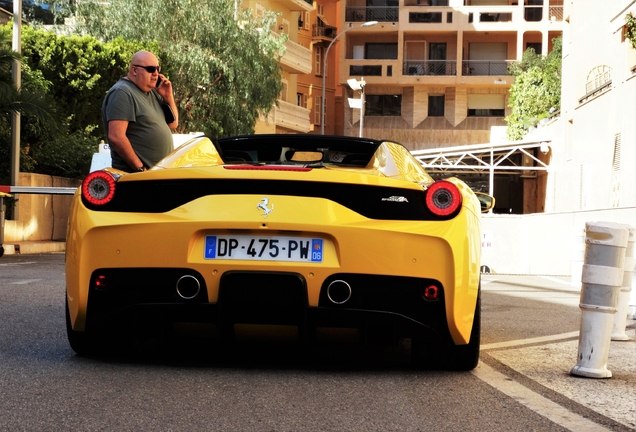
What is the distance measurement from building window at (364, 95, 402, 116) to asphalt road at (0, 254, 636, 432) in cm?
6626

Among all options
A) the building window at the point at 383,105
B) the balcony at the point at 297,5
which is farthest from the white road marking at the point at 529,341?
the building window at the point at 383,105

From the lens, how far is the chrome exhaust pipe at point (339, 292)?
562 centimetres

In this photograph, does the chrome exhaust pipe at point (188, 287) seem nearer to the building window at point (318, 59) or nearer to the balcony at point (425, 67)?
the balcony at point (425, 67)

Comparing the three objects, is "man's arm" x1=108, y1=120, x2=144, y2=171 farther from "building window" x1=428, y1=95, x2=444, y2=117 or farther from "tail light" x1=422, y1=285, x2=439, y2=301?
"building window" x1=428, y1=95, x2=444, y2=117

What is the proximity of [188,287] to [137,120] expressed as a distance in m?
2.94

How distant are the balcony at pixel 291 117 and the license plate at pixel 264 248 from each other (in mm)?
55663

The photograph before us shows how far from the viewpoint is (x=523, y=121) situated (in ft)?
187

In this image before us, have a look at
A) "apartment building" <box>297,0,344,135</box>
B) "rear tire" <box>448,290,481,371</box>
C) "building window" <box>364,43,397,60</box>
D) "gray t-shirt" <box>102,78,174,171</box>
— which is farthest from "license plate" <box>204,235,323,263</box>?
"building window" <box>364,43,397,60</box>

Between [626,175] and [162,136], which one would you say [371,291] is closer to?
[162,136]

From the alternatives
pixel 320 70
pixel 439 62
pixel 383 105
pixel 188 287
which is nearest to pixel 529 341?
pixel 188 287

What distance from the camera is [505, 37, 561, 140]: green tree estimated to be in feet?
184

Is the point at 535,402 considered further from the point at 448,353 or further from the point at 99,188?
the point at 99,188

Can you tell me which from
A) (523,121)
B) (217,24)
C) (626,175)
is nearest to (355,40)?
(523,121)

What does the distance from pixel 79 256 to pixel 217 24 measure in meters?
38.2
